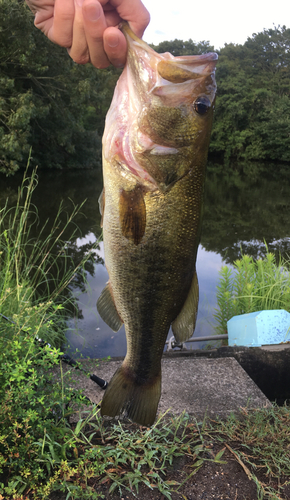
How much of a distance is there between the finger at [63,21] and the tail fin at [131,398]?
1.61 metres

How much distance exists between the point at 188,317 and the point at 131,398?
0.50 m

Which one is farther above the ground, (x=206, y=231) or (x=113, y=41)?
(x=206, y=231)

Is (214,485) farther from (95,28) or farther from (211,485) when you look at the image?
(95,28)

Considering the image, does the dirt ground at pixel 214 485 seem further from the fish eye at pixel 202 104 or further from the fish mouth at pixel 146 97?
the fish eye at pixel 202 104

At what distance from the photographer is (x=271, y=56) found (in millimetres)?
49812

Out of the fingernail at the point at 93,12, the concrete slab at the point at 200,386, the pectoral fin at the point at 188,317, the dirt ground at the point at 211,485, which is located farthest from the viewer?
the concrete slab at the point at 200,386

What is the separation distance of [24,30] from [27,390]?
1745 centimetres

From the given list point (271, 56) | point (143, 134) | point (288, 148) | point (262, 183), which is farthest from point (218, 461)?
point (271, 56)

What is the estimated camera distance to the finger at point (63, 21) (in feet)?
4.93

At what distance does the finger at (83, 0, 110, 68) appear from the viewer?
4.51 feet

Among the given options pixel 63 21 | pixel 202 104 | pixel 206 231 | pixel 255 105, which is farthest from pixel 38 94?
pixel 255 105

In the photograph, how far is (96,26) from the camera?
1426 mm

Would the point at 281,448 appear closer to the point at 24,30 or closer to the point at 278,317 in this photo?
the point at 278,317

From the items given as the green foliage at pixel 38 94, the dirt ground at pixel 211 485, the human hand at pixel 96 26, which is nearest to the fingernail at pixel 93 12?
the human hand at pixel 96 26
